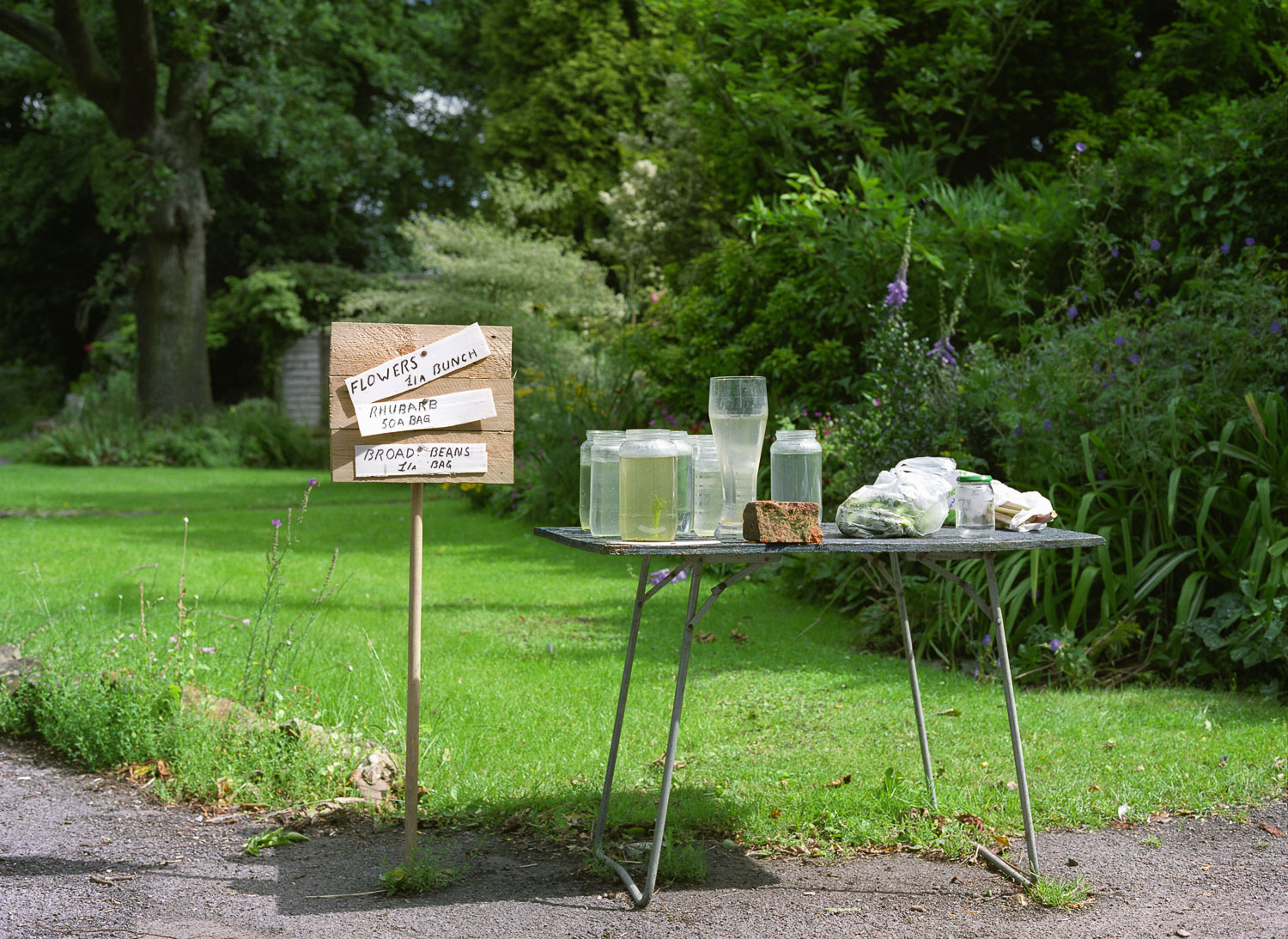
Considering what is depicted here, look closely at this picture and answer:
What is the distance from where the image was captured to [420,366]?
3189 mm

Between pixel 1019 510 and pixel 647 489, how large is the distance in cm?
119

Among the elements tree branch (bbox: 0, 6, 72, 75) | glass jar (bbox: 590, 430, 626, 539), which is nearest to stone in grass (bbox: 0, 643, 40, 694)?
glass jar (bbox: 590, 430, 626, 539)

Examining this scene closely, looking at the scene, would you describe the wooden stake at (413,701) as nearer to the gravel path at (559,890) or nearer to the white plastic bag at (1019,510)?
the gravel path at (559,890)

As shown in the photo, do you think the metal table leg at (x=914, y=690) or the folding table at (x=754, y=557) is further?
the metal table leg at (x=914, y=690)

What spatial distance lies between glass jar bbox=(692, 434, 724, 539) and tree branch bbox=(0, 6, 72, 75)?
16.0 metres

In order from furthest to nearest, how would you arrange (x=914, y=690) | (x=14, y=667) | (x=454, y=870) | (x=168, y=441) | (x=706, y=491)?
(x=168, y=441) → (x=14, y=667) → (x=914, y=690) → (x=454, y=870) → (x=706, y=491)

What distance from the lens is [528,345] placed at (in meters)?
16.0

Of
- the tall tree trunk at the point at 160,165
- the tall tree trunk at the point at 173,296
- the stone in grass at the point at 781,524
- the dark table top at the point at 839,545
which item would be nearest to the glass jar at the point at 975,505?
the dark table top at the point at 839,545

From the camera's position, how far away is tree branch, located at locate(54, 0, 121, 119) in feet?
52.6

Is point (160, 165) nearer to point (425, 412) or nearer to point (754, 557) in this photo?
point (425, 412)

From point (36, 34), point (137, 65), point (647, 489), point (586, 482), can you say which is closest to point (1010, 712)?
point (647, 489)

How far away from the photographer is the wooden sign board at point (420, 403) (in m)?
3.12

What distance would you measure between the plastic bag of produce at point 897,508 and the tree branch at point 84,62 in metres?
16.5

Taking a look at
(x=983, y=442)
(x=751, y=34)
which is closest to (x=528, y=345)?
(x=751, y=34)
